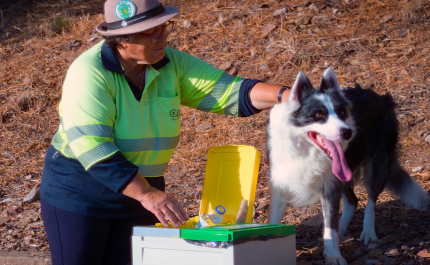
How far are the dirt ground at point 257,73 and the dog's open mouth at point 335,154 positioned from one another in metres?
0.86

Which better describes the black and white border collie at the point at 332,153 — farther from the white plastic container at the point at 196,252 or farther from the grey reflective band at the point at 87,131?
the grey reflective band at the point at 87,131

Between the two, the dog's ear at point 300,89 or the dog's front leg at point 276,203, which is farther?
the dog's front leg at point 276,203

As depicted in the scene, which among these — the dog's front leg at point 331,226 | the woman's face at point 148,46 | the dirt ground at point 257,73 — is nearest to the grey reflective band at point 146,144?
the woman's face at point 148,46

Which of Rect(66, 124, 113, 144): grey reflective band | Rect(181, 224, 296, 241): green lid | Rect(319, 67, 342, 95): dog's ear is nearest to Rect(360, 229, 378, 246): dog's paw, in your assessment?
Rect(319, 67, 342, 95): dog's ear

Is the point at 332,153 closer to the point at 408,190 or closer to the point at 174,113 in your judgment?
the point at 174,113

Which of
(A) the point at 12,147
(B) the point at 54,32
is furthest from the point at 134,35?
(B) the point at 54,32

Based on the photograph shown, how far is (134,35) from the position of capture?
303cm

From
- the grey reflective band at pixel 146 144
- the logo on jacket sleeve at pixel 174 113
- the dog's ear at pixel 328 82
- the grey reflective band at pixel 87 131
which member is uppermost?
the dog's ear at pixel 328 82

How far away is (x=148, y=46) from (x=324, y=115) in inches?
48.9

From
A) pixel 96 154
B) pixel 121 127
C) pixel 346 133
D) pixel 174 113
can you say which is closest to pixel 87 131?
pixel 96 154

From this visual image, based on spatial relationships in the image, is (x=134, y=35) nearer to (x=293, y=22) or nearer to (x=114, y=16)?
(x=114, y=16)

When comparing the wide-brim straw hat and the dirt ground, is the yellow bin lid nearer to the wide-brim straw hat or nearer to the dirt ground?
the dirt ground

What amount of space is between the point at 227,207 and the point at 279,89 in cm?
91

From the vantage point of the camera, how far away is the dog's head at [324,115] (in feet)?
10.9
